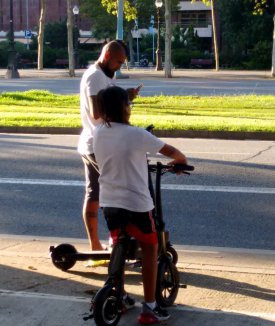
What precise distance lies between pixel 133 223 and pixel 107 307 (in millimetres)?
534

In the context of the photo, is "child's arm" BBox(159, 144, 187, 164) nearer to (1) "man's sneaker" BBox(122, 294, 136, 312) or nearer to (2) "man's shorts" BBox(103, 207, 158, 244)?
(2) "man's shorts" BBox(103, 207, 158, 244)

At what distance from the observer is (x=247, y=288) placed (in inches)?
233

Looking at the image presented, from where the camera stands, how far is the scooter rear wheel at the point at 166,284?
521 centimetres

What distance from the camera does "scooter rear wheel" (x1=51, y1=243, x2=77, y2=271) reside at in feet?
20.8

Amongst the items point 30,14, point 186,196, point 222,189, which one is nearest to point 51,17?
point 30,14

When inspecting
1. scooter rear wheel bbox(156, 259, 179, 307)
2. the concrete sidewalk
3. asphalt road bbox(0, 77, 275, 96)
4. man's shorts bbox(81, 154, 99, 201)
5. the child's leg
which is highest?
man's shorts bbox(81, 154, 99, 201)

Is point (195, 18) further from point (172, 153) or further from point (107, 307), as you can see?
point (107, 307)

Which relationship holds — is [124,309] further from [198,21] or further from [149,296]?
[198,21]

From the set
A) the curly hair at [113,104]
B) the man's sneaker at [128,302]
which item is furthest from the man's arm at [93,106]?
the man's sneaker at [128,302]

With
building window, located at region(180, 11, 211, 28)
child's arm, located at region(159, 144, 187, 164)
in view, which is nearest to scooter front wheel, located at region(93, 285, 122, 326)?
child's arm, located at region(159, 144, 187, 164)

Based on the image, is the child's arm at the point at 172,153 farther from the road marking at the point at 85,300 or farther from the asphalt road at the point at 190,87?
the asphalt road at the point at 190,87

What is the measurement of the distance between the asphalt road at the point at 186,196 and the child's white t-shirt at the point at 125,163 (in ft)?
9.75

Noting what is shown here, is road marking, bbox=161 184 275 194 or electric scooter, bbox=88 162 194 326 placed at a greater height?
electric scooter, bbox=88 162 194 326

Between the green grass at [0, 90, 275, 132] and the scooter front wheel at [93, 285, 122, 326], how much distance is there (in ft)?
39.7
